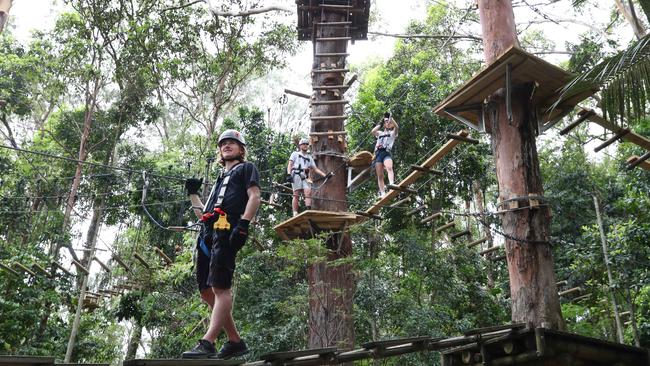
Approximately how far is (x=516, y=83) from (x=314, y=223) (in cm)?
280

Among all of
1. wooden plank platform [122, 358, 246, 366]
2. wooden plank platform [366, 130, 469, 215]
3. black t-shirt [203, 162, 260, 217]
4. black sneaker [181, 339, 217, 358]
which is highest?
wooden plank platform [366, 130, 469, 215]

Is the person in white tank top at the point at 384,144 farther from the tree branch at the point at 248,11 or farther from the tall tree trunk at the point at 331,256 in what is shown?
the tree branch at the point at 248,11

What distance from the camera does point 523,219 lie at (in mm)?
4512

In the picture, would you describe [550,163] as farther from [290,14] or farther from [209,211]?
[209,211]

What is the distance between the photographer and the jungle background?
8617 mm

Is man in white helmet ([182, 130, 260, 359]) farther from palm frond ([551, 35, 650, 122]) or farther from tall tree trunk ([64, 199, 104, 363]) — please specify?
tall tree trunk ([64, 199, 104, 363])

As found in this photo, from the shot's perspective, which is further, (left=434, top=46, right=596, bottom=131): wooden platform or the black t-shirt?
(left=434, top=46, right=596, bottom=131): wooden platform

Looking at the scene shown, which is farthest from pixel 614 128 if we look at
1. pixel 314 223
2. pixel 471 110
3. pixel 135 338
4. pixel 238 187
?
pixel 135 338

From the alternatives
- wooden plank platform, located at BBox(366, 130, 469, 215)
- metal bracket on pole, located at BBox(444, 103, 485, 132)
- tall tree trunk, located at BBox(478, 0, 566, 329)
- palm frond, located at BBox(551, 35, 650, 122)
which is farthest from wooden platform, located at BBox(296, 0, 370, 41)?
palm frond, located at BBox(551, 35, 650, 122)

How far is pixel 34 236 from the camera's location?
10977 mm

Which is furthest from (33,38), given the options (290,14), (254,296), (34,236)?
(254,296)

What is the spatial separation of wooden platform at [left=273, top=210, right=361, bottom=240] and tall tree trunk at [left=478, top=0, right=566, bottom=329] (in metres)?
2.11

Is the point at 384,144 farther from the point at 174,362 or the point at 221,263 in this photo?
the point at 174,362

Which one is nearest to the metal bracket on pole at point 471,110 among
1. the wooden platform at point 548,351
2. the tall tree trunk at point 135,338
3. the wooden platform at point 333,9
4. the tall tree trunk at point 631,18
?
the wooden platform at point 548,351
